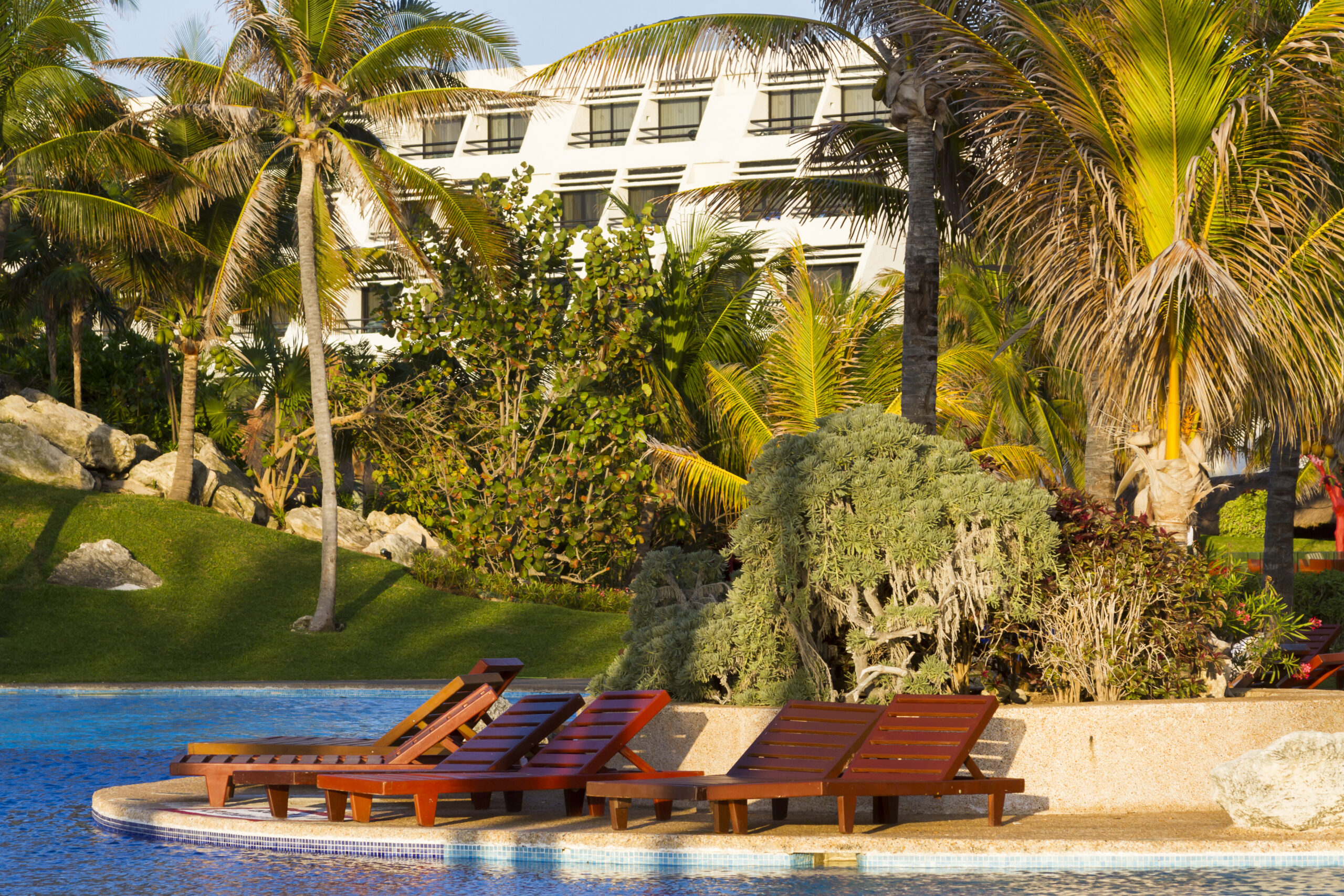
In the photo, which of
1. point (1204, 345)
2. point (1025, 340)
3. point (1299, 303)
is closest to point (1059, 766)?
point (1204, 345)

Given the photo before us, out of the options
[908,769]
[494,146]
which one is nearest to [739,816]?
[908,769]

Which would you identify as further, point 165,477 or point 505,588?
point 165,477

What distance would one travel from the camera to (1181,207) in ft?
33.0

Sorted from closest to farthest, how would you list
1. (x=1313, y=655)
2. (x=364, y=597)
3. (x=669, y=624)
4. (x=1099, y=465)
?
1. (x=669, y=624)
2. (x=1313, y=655)
3. (x=1099, y=465)
4. (x=364, y=597)

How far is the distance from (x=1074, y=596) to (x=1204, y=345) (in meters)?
2.54

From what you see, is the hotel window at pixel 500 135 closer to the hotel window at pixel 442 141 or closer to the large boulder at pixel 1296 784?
the hotel window at pixel 442 141

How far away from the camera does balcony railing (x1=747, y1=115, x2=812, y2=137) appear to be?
48.1 meters

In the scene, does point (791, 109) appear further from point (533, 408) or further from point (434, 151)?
point (533, 408)

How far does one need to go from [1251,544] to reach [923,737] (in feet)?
104

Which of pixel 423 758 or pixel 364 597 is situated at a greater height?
pixel 364 597

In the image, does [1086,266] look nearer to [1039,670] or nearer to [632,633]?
[1039,670]

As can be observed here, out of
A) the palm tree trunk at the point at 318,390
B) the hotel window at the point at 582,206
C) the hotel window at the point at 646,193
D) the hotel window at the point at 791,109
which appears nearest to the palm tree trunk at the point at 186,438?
the palm tree trunk at the point at 318,390

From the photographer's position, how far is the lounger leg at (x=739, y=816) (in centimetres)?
737

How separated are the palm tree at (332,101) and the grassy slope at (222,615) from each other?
121 centimetres
